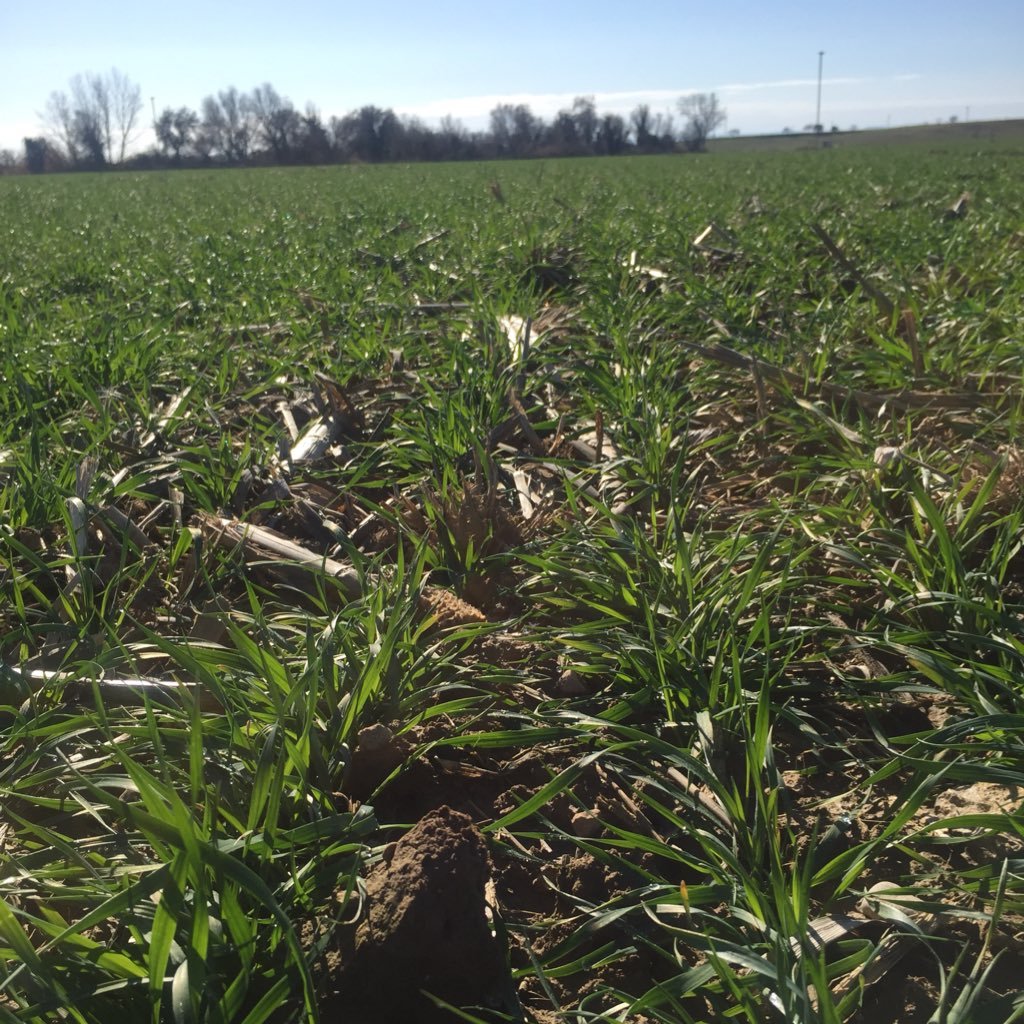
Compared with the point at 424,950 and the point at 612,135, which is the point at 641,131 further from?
the point at 424,950

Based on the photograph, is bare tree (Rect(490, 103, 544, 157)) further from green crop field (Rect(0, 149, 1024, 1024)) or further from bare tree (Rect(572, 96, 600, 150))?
green crop field (Rect(0, 149, 1024, 1024))

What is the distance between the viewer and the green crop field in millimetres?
1207

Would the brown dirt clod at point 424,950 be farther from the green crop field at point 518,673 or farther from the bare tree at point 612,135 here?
the bare tree at point 612,135

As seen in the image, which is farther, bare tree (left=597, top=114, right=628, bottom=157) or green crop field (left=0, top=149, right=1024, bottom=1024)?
bare tree (left=597, top=114, right=628, bottom=157)

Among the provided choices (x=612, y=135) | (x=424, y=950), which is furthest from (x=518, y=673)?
(x=612, y=135)

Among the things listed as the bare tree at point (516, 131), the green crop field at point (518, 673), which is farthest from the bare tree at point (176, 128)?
the green crop field at point (518, 673)

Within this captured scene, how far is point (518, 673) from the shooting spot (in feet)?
6.15

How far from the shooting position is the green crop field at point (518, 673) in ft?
3.96

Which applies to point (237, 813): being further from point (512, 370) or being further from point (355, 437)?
point (512, 370)

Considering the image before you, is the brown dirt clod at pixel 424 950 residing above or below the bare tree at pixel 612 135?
below

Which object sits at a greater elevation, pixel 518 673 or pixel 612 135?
pixel 612 135

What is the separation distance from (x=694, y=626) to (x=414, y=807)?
648mm

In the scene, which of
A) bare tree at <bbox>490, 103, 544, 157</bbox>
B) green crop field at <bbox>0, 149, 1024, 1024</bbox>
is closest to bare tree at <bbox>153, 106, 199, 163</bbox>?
bare tree at <bbox>490, 103, 544, 157</bbox>

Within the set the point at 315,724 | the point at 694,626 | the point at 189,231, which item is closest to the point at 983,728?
the point at 694,626
